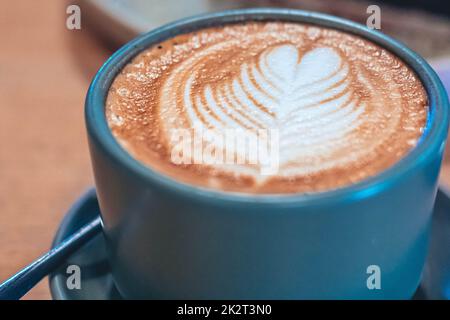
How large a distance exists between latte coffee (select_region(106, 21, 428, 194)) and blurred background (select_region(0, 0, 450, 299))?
1.00 ft

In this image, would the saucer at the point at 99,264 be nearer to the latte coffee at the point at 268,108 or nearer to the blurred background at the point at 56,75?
the blurred background at the point at 56,75

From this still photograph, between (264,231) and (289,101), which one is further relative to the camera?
(289,101)

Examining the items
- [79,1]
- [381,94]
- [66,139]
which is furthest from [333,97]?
[79,1]

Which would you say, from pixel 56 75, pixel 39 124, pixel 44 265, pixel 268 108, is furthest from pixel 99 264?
pixel 56 75

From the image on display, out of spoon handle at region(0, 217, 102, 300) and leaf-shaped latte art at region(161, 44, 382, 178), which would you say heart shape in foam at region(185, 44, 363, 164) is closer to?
leaf-shaped latte art at region(161, 44, 382, 178)

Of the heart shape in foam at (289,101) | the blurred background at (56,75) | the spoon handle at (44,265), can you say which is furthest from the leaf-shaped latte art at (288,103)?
the blurred background at (56,75)

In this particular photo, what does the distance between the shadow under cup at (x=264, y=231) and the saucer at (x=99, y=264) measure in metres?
0.11

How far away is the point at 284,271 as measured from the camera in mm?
513

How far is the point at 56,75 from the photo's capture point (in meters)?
1.20

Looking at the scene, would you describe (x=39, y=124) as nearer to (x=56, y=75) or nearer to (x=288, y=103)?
(x=56, y=75)

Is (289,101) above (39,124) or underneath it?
above

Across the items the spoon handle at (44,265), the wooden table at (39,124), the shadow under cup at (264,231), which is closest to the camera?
the shadow under cup at (264,231)

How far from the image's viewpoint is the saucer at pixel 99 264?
0.69 m

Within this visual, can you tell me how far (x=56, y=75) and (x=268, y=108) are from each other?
705mm
